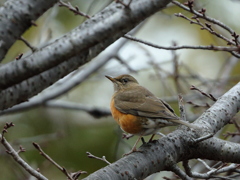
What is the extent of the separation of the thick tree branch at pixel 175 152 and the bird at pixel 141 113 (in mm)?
167

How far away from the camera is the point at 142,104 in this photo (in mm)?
4926

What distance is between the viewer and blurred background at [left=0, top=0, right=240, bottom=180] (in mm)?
7559

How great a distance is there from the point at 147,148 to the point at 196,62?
22.7 ft

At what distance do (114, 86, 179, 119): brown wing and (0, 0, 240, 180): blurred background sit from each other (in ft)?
6.02

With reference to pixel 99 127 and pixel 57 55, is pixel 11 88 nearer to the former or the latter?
pixel 57 55

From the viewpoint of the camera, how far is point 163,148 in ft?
12.2

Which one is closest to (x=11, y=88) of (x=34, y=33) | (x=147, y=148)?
(x=147, y=148)

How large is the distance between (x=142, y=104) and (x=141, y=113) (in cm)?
24

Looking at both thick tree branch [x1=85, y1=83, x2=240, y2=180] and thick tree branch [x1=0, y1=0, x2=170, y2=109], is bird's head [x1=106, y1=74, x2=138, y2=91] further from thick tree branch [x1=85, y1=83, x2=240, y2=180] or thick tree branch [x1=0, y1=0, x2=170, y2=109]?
thick tree branch [x1=0, y1=0, x2=170, y2=109]

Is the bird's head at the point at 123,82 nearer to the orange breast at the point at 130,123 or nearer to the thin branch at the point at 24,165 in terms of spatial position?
the orange breast at the point at 130,123

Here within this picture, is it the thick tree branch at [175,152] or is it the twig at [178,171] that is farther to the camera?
the twig at [178,171]

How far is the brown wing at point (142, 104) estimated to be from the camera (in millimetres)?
4535

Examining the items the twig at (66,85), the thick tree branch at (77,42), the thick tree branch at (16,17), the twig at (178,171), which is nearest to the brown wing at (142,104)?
the twig at (178,171)

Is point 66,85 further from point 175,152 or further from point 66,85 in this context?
point 175,152
